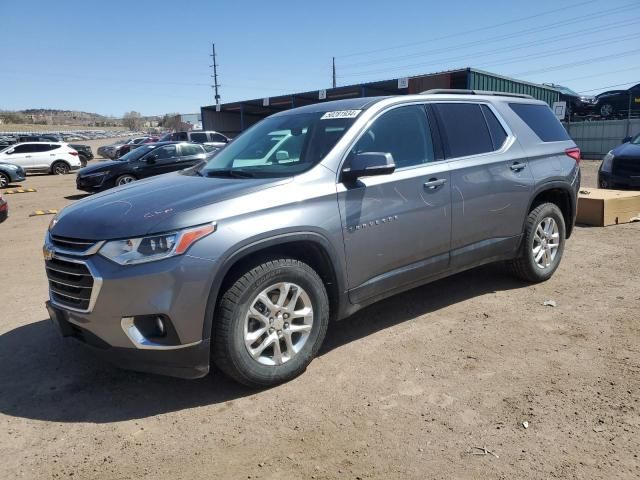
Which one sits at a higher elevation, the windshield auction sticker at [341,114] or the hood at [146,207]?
the windshield auction sticker at [341,114]

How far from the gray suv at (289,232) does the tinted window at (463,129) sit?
0.01m

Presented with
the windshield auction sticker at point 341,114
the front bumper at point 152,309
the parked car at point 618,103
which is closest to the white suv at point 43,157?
the windshield auction sticker at point 341,114

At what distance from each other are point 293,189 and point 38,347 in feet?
8.33

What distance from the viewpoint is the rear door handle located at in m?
3.95

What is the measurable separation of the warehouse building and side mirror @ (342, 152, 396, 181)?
1946 cm

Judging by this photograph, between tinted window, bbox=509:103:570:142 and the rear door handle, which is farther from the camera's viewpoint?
tinted window, bbox=509:103:570:142

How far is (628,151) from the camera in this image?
9648mm

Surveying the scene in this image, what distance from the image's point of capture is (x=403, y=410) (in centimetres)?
302

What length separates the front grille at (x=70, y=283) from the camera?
2973mm

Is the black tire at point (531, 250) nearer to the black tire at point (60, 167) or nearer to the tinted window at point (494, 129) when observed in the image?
the tinted window at point (494, 129)

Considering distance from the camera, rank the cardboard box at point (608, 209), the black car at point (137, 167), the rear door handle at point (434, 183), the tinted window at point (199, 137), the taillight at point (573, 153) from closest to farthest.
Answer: the rear door handle at point (434, 183) → the taillight at point (573, 153) → the cardboard box at point (608, 209) → the black car at point (137, 167) → the tinted window at point (199, 137)

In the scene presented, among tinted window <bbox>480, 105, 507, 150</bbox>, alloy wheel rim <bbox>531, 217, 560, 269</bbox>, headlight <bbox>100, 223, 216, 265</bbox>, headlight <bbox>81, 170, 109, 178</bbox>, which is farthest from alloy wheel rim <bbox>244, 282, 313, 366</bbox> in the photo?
headlight <bbox>81, 170, 109, 178</bbox>

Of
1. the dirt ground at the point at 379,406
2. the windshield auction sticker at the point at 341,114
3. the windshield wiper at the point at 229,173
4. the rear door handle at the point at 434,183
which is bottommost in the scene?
the dirt ground at the point at 379,406

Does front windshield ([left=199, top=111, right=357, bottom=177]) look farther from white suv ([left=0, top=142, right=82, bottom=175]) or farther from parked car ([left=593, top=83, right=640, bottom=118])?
parked car ([left=593, top=83, right=640, bottom=118])
